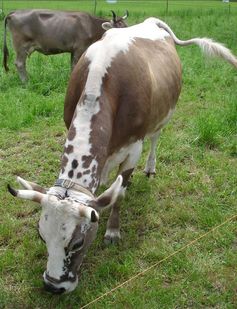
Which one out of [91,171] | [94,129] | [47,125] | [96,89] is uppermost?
[96,89]

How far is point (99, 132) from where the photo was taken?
326 centimetres

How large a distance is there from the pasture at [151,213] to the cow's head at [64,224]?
0.41 m

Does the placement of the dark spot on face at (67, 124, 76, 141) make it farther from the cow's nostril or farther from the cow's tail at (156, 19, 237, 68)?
the cow's tail at (156, 19, 237, 68)

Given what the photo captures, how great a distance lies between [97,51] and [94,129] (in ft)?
2.36

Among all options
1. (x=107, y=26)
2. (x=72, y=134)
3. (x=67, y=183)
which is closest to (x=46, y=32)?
(x=107, y=26)

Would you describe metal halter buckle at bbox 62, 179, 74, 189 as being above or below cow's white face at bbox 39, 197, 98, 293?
above

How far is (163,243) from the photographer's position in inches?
156

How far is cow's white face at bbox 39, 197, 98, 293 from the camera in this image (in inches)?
111

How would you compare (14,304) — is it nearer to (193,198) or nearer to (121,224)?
(121,224)

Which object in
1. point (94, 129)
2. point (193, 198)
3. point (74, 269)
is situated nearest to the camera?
point (74, 269)

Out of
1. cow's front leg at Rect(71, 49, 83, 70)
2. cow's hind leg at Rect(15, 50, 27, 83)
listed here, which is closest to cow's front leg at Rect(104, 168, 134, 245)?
cow's hind leg at Rect(15, 50, 27, 83)

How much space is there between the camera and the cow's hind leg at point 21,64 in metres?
8.20

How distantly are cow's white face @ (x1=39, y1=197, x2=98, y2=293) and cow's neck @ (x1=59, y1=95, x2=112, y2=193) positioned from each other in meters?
0.28

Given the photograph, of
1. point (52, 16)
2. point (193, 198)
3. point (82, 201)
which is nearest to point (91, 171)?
point (82, 201)
